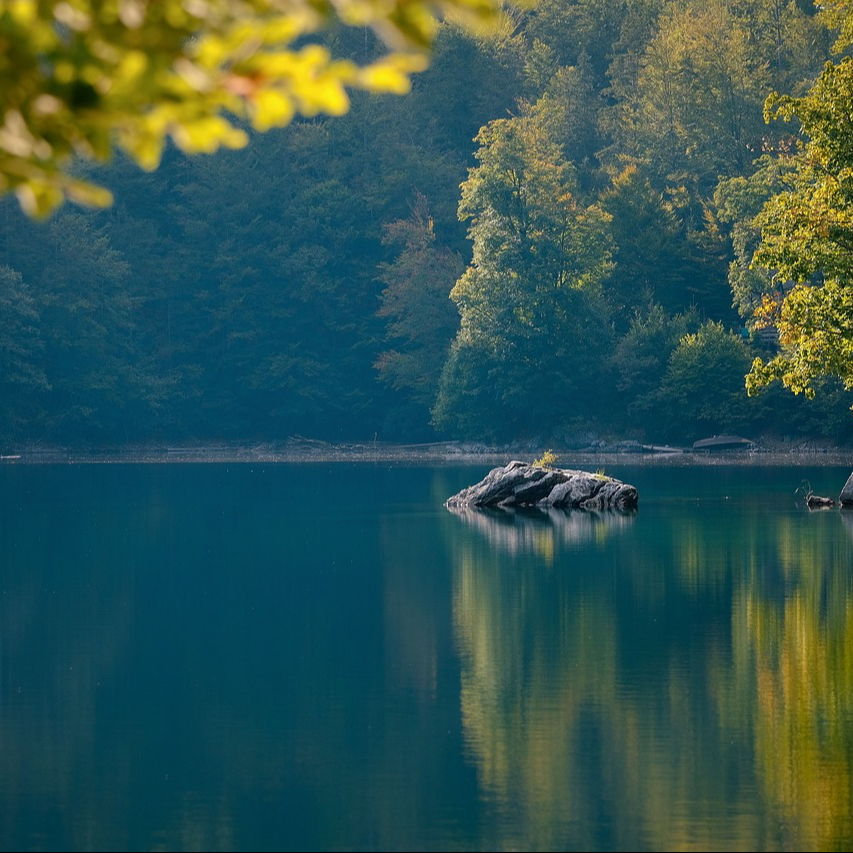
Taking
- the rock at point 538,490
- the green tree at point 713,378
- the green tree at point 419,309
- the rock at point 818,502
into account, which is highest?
the green tree at point 419,309

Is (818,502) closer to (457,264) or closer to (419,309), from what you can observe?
(419,309)

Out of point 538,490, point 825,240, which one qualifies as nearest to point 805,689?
point 825,240

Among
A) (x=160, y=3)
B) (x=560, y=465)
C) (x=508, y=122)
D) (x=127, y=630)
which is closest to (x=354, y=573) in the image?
(x=127, y=630)

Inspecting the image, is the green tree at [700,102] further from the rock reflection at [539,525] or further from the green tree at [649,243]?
the rock reflection at [539,525]

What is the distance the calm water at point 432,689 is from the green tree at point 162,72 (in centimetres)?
583

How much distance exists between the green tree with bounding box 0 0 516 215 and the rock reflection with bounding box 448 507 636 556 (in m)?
21.4

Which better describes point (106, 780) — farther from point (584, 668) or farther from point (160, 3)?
point (160, 3)

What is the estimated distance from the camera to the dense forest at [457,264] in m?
65.8

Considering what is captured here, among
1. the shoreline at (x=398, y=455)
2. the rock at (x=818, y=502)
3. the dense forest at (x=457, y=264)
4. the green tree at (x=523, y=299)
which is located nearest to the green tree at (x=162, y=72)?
the rock at (x=818, y=502)

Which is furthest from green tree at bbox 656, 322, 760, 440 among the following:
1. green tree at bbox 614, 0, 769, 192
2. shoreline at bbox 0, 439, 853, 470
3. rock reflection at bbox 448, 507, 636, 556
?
rock reflection at bbox 448, 507, 636, 556

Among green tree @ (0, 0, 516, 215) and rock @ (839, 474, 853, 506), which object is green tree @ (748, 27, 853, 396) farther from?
green tree @ (0, 0, 516, 215)

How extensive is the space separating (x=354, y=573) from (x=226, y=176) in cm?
5290

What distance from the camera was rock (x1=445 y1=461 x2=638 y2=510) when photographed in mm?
35375

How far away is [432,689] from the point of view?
1457cm
